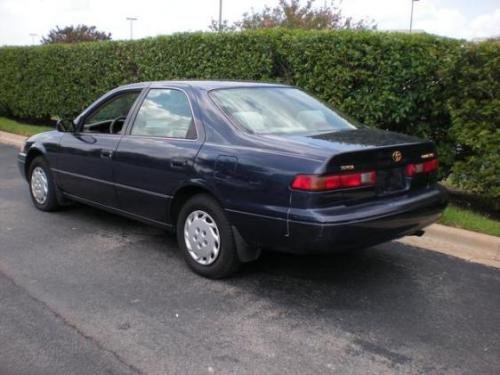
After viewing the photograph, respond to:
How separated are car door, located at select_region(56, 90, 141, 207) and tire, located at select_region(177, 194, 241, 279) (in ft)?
3.59

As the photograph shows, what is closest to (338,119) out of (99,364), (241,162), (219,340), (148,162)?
(241,162)

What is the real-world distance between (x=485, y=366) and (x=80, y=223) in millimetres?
4374

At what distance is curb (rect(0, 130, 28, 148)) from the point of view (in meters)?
Answer: 13.4

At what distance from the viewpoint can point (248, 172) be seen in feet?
13.4

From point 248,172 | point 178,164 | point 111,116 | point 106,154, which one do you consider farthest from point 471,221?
point 111,116

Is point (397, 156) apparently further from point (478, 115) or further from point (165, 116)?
point (478, 115)

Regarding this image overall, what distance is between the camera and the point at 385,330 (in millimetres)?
3721

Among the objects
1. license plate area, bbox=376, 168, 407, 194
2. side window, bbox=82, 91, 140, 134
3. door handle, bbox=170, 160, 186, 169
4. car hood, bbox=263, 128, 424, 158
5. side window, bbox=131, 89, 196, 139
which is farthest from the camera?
side window, bbox=82, 91, 140, 134

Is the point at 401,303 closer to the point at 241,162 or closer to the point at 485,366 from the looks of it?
the point at 485,366

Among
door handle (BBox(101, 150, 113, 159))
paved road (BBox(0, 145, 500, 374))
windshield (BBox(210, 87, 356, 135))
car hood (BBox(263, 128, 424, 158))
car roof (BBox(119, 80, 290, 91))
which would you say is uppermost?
car roof (BBox(119, 80, 290, 91))

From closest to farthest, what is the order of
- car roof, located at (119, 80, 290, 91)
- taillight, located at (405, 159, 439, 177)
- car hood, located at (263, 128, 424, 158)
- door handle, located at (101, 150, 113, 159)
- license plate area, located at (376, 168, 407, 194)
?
car hood, located at (263, 128, 424, 158) → license plate area, located at (376, 168, 407, 194) → taillight, located at (405, 159, 439, 177) → car roof, located at (119, 80, 290, 91) → door handle, located at (101, 150, 113, 159)

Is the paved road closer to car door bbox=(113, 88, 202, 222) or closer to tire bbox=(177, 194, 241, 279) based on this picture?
tire bbox=(177, 194, 241, 279)

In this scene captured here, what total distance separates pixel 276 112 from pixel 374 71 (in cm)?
301

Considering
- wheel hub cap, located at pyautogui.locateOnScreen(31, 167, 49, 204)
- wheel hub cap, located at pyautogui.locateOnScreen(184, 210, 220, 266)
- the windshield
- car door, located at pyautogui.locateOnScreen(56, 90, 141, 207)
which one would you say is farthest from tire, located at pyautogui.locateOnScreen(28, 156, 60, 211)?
the windshield
